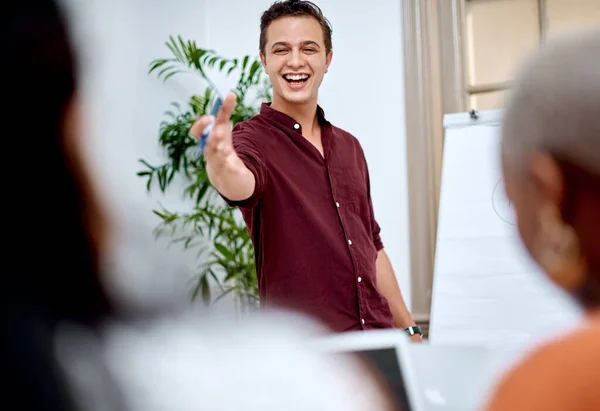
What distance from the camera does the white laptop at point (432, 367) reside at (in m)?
0.29

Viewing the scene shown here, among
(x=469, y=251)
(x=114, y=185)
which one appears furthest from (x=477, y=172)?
(x=114, y=185)

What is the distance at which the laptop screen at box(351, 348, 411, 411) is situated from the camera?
28 cm

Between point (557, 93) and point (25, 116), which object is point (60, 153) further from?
point (557, 93)

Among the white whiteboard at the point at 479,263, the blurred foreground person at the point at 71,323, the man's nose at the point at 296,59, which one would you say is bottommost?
the white whiteboard at the point at 479,263

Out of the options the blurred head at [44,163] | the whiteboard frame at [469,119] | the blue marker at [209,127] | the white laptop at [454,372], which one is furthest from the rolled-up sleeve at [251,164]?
the whiteboard frame at [469,119]

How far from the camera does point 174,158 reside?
2.95m

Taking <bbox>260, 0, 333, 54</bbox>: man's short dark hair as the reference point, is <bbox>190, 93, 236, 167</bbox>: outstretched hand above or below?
below

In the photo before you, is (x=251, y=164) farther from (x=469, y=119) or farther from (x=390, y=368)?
(x=469, y=119)

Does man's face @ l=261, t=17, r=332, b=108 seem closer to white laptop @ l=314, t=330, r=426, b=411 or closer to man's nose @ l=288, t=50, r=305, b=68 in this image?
man's nose @ l=288, t=50, r=305, b=68

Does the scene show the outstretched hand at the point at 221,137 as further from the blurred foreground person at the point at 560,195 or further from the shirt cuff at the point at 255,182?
the blurred foreground person at the point at 560,195

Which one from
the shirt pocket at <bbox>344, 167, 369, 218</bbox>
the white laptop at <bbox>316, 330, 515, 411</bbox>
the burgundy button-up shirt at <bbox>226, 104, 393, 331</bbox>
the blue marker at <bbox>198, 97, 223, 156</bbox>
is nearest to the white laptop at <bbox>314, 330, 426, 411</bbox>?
the white laptop at <bbox>316, 330, 515, 411</bbox>

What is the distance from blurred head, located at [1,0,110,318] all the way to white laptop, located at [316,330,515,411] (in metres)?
0.14

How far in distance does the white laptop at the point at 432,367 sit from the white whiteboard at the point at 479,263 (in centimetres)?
173

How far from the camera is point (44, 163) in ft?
0.61
